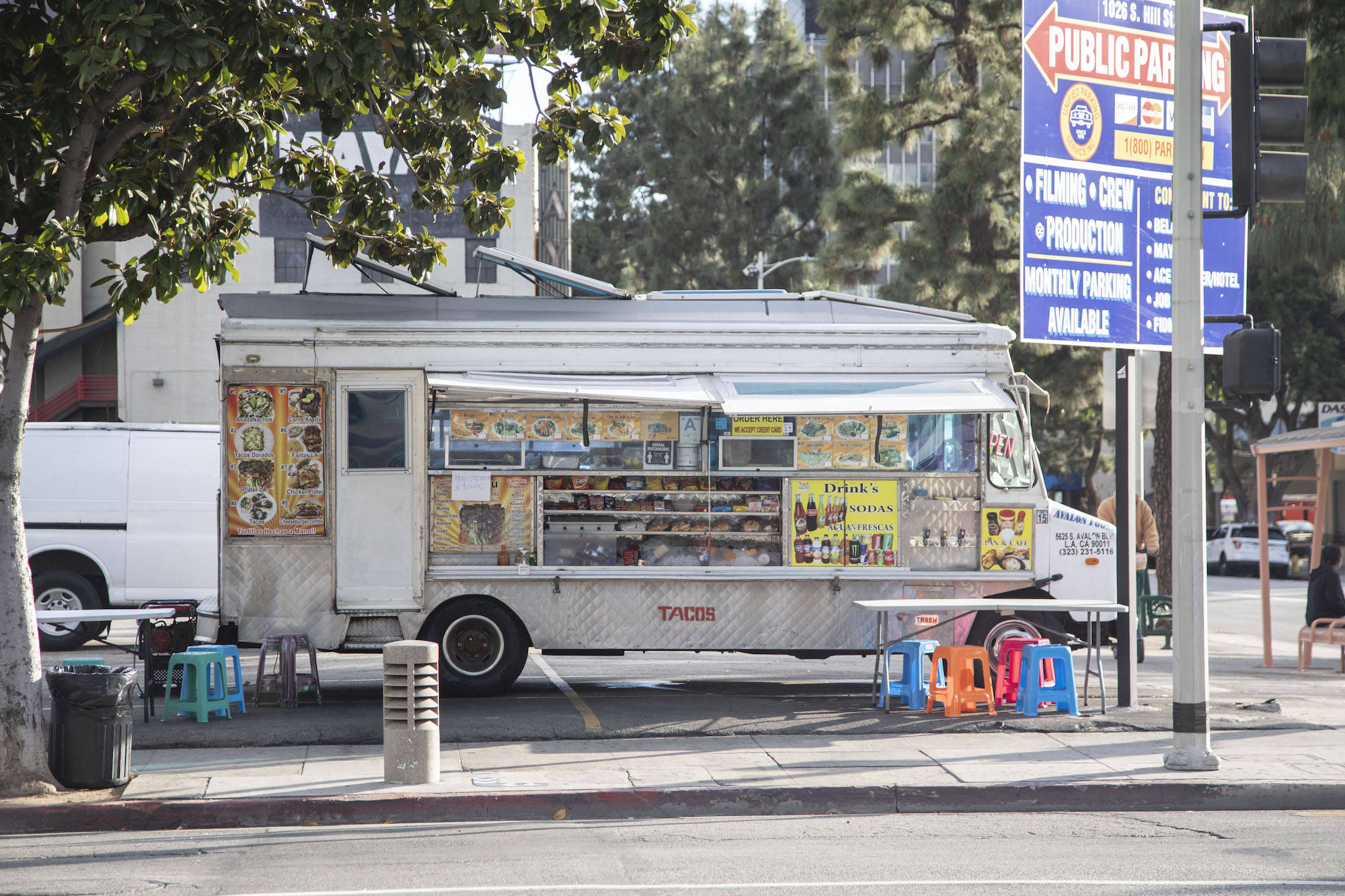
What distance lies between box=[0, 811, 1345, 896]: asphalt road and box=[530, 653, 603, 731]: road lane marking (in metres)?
2.51

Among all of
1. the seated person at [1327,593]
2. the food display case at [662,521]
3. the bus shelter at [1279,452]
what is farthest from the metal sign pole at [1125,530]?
the seated person at [1327,593]

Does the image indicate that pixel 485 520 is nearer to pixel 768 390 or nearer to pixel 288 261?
pixel 768 390

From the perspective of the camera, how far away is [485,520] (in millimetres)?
11367

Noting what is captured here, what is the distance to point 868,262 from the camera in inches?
1020

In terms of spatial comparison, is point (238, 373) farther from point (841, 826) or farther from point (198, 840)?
point (841, 826)

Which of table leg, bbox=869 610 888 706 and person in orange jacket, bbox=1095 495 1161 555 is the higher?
person in orange jacket, bbox=1095 495 1161 555

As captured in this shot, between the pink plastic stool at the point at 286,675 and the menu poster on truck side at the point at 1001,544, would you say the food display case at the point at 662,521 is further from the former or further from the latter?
the pink plastic stool at the point at 286,675

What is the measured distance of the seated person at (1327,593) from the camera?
557 inches

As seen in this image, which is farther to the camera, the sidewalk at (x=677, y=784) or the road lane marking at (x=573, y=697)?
the road lane marking at (x=573, y=697)

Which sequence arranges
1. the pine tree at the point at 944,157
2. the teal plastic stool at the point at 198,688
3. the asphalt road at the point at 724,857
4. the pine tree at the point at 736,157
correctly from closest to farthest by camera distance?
the asphalt road at the point at 724,857 < the teal plastic stool at the point at 198,688 < the pine tree at the point at 944,157 < the pine tree at the point at 736,157

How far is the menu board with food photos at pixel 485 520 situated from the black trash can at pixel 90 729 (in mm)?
3454

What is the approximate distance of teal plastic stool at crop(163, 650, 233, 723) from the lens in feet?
33.7

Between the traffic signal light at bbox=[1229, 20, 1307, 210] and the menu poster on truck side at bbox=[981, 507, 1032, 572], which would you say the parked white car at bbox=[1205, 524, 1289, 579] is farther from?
the traffic signal light at bbox=[1229, 20, 1307, 210]

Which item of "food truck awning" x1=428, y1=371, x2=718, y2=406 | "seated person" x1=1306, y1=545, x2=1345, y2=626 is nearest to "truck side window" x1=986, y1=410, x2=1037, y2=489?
"food truck awning" x1=428, y1=371, x2=718, y2=406
